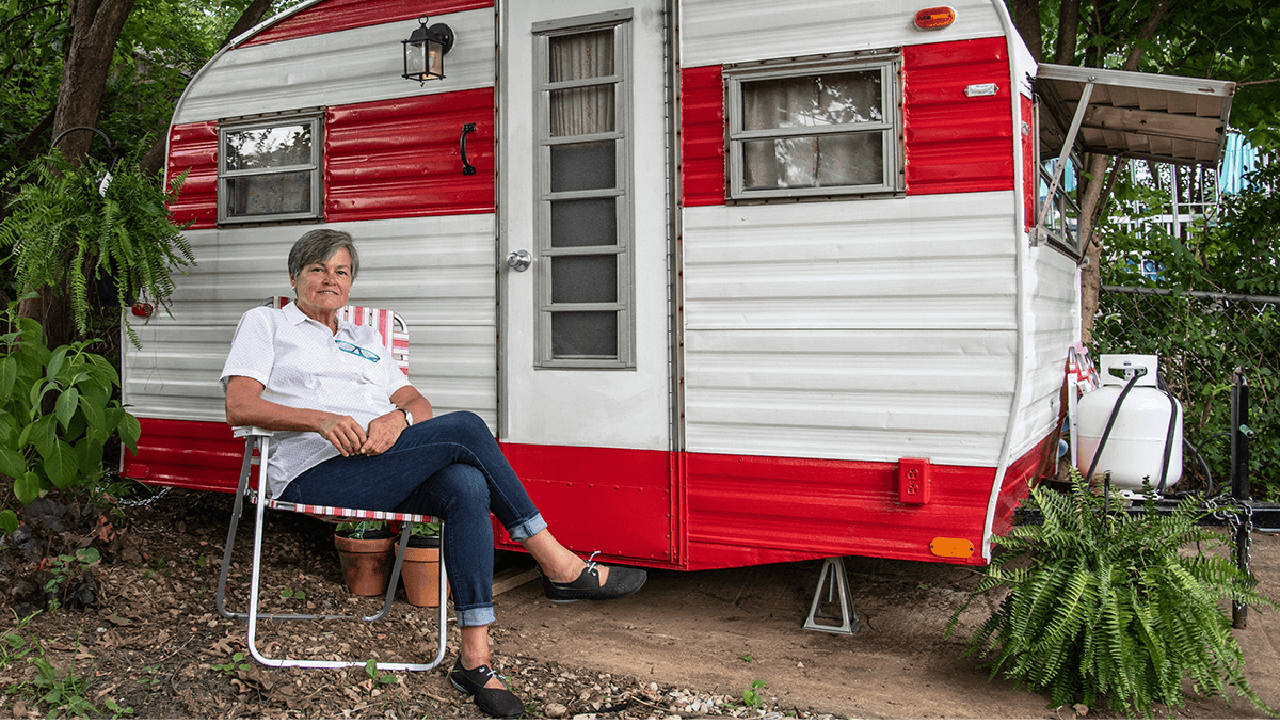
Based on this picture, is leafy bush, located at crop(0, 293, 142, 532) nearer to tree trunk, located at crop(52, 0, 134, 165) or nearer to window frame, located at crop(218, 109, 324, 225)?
window frame, located at crop(218, 109, 324, 225)

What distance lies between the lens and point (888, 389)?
3.41 m

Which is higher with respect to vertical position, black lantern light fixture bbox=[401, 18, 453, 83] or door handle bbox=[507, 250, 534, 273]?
black lantern light fixture bbox=[401, 18, 453, 83]

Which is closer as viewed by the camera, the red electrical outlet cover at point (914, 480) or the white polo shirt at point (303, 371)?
the white polo shirt at point (303, 371)

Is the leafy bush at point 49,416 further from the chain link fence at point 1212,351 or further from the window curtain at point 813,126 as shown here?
the chain link fence at point 1212,351

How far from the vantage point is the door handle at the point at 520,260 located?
387cm

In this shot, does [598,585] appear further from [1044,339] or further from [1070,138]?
[1070,138]

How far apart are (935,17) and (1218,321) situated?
15.3ft

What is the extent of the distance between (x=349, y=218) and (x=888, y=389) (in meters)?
2.51

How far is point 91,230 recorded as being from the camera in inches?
164

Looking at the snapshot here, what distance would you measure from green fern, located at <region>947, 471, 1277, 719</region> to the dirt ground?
212 millimetres

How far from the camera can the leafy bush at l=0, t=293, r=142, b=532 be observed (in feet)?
11.4

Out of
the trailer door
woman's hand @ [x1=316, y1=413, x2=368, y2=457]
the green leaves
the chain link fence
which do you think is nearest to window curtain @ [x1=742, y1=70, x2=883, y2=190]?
the trailer door

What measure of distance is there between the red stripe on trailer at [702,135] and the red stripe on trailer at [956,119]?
0.70m

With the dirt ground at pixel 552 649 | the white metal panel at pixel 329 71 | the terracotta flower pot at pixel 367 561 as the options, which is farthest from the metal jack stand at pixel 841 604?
the white metal panel at pixel 329 71
